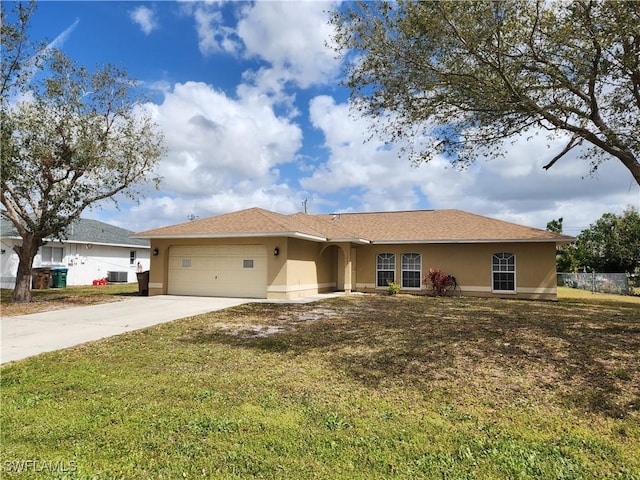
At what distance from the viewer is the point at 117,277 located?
2830cm

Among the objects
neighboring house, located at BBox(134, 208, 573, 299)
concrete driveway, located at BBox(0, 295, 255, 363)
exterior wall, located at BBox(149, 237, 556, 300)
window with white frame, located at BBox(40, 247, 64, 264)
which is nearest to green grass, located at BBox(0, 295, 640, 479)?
concrete driveway, located at BBox(0, 295, 255, 363)

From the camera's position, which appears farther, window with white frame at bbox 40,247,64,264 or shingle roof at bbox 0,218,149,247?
shingle roof at bbox 0,218,149,247

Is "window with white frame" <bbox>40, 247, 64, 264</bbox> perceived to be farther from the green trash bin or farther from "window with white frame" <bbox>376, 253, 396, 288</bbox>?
"window with white frame" <bbox>376, 253, 396, 288</bbox>

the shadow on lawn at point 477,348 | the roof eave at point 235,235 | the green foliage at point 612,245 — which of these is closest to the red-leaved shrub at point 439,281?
the roof eave at point 235,235

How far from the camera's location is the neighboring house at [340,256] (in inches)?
663

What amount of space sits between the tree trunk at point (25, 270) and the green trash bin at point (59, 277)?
9295 mm

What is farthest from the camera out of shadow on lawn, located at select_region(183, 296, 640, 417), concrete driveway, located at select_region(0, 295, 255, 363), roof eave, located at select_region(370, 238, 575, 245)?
roof eave, located at select_region(370, 238, 575, 245)

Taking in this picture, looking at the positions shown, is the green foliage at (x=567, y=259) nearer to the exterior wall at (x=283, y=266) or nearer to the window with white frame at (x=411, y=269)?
the window with white frame at (x=411, y=269)

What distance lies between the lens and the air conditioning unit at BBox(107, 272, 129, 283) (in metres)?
27.9

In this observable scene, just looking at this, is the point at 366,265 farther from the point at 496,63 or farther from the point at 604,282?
the point at 604,282

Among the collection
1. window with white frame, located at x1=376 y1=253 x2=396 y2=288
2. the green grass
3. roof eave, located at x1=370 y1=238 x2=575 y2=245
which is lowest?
the green grass

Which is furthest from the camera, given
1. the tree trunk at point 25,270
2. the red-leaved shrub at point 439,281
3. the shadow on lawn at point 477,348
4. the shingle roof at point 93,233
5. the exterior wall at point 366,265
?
the shingle roof at point 93,233

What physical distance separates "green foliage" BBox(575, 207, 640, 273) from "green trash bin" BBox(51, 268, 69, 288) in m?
42.0

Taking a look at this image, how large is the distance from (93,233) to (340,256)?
17738mm
